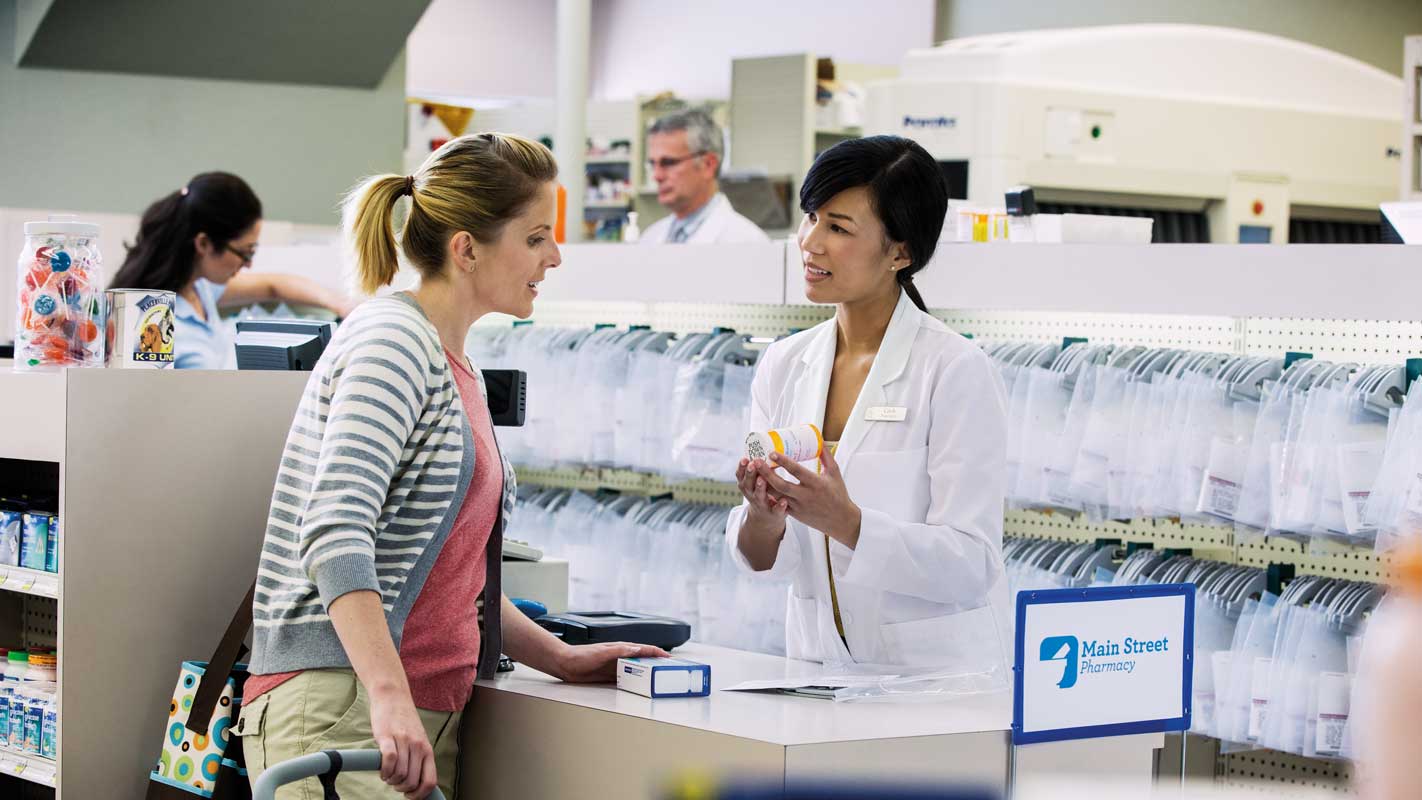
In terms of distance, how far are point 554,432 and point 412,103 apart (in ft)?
23.5

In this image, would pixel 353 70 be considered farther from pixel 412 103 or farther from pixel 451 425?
pixel 451 425

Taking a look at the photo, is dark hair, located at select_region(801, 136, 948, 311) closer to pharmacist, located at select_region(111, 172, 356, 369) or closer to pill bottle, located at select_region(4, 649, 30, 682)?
pill bottle, located at select_region(4, 649, 30, 682)

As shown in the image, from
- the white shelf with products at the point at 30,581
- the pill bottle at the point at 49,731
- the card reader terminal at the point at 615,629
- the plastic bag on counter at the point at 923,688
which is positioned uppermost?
the white shelf with products at the point at 30,581

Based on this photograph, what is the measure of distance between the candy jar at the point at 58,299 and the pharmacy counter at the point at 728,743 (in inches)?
39.2

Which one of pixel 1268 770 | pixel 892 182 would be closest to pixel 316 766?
pixel 892 182

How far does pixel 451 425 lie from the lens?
2.26 meters

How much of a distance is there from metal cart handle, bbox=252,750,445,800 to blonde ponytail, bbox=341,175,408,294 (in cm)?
72

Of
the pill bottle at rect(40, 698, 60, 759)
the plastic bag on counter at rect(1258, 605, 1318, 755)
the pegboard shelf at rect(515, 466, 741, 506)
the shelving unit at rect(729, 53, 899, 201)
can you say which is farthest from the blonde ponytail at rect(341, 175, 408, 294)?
the shelving unit at rect(729, 53, 899, 201)

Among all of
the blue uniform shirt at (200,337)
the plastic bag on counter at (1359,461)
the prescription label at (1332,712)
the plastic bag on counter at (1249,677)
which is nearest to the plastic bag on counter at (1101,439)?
the plastic bag on counter at (1249,677)

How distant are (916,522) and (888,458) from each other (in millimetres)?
120

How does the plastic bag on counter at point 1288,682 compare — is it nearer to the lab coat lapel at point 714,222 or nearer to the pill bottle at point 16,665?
the pill bottle at point 16,665

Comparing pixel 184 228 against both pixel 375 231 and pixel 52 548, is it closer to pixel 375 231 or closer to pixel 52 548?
pixel 52 548

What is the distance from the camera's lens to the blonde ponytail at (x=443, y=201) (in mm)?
2348

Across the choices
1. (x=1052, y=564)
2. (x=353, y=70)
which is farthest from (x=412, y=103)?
(x=1052, y=564)
